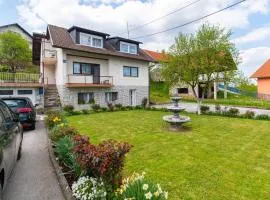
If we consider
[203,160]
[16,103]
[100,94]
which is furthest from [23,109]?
[100,94]

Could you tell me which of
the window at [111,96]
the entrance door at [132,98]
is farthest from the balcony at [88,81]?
the entrance door at [132,98]

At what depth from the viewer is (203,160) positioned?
22.9 feet

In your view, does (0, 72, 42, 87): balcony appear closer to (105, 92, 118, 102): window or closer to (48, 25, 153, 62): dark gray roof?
(48, 25, 153, 62): dark gray roof

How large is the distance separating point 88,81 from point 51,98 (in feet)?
12.3

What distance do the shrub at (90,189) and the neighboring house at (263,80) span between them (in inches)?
1308

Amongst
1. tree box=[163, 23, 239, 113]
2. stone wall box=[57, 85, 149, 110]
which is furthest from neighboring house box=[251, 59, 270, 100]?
tree box=[163, 23, 239, 113]

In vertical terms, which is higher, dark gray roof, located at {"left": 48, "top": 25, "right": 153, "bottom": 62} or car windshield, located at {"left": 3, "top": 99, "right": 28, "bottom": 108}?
dark gray roof, located at {"left": 48, "top": 25, "right": 153, "bottom": 62}

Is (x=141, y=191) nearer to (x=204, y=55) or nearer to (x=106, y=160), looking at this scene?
(x=106, y=160)

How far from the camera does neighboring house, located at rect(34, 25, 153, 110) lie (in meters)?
20.2

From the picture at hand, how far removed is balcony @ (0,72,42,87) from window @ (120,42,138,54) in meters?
9.44

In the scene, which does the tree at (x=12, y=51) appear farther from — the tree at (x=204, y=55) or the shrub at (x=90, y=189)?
the shrub at (x=90, y=189)

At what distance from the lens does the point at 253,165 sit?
259 inches

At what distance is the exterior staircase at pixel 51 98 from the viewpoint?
2044 cm

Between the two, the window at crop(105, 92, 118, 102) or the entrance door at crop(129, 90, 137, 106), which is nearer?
the window at crop(105, 92, 118, 102)
